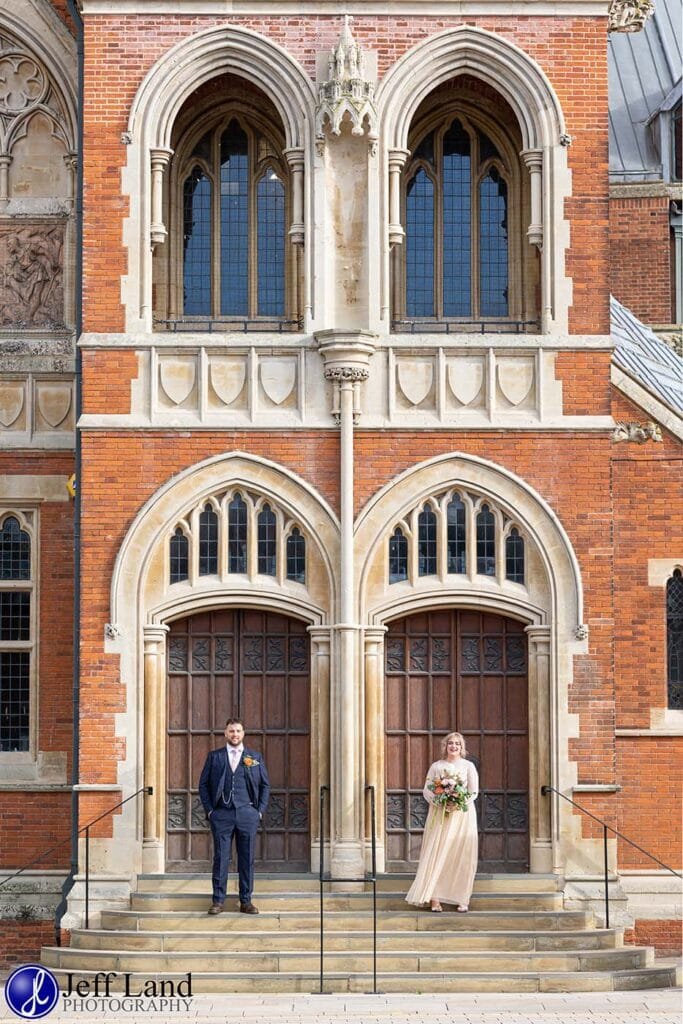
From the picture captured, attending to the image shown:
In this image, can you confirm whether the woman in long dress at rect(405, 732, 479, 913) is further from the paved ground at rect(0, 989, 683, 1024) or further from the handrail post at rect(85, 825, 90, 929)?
the handrail post at rect(85, 825, 90, 929)

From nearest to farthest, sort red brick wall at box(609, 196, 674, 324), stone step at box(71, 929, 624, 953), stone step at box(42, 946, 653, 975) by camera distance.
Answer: stone step at box(42, 946, 653, 975) < stone step at box(71, 929, 624, 953) < red brick wall at box(609, 196, 674, 324)

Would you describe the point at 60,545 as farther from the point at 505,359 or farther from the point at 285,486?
the point at 505,359

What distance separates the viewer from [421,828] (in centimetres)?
2200

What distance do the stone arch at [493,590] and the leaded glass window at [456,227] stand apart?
2116mm

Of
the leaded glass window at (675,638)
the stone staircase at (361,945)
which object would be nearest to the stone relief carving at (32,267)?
the stone staircase at (361,945)

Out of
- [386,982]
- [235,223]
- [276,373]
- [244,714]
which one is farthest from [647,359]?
[386,982]

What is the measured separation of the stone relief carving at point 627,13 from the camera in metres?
23.5

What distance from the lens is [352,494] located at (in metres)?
21.8

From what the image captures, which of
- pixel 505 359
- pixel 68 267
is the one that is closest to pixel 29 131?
pixel 68 267

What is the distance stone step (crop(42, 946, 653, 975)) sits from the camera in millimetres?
19719

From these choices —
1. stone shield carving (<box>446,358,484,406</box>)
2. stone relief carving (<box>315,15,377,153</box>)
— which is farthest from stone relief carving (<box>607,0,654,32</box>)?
stone shield carving (<box>446,358,484,406</box>)

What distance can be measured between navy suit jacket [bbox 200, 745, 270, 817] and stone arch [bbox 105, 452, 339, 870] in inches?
44.4

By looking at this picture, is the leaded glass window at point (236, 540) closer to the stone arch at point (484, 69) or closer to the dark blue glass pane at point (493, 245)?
the dark blue glass pane at point (493, 245)

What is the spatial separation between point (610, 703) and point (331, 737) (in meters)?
2.78
